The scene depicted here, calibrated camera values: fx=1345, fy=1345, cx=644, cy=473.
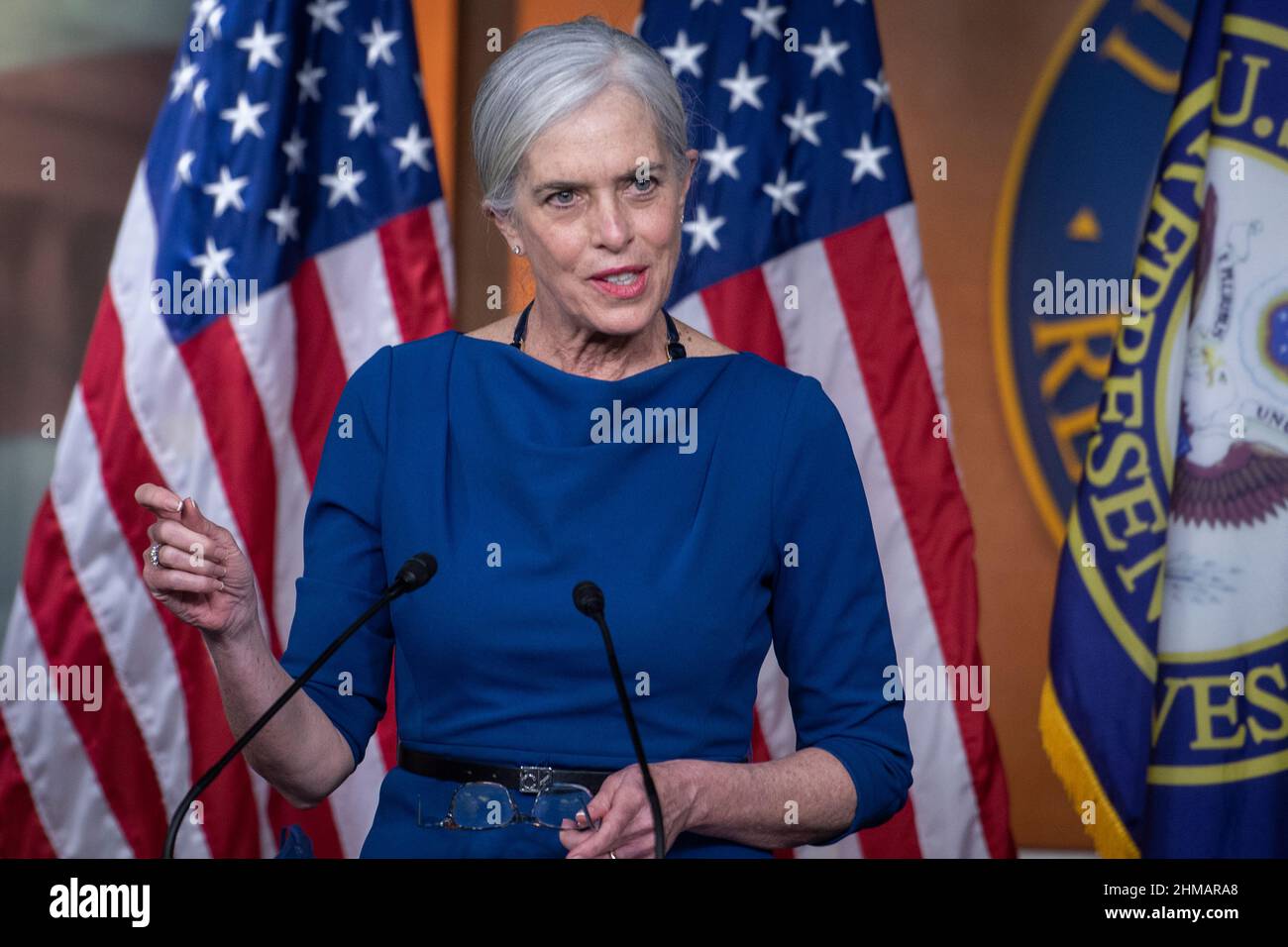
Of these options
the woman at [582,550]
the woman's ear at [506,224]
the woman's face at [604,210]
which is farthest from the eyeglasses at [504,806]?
the woman's ear at [506,224]

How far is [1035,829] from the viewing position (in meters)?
2.71

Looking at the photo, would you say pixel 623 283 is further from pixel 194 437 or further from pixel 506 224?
pixel 194 437

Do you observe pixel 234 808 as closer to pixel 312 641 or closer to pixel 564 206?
pixel 312 641

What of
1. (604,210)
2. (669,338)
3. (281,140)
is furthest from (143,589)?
(604,210)

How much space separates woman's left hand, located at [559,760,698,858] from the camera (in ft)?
3.28

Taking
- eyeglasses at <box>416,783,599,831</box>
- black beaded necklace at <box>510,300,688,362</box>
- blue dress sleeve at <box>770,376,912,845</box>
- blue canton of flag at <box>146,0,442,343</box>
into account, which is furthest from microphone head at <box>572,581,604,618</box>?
blue canton of flag at <box>146,0,442,343</box>

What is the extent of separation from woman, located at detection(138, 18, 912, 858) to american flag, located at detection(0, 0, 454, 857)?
1.08m

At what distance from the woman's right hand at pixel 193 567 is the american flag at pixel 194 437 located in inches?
53.3

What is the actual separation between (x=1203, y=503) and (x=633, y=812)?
1611 mm

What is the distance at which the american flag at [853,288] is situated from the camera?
8.02 ft

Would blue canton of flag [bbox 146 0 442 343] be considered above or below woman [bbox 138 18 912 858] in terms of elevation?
above

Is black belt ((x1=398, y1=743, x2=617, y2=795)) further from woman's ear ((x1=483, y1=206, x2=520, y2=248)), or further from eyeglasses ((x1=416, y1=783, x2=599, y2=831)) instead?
woman's ear ((x1=483, y1=206, x2=520, y2=248))
